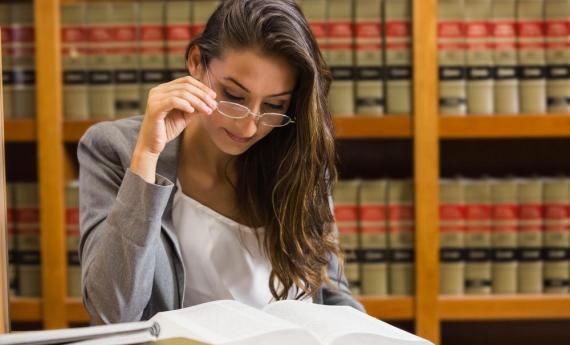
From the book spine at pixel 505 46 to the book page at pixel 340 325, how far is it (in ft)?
3.99

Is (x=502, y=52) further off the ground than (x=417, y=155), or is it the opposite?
(x=502, y=52)

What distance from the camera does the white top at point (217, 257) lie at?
1.15 meters

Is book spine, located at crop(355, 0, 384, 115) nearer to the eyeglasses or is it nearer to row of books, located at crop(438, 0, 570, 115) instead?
row of books, located at crop(438, 0, 570, 115)

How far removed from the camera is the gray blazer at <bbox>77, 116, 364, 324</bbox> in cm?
90

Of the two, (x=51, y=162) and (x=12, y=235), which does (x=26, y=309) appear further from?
(x=51, y=162)

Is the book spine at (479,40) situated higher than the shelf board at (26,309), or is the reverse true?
the book spine at (479,40)

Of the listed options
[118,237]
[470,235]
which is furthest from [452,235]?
[118,237]

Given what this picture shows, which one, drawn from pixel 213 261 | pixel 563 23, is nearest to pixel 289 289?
pixel 213 261

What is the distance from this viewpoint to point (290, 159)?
116 centimetres

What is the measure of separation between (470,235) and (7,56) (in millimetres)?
1270

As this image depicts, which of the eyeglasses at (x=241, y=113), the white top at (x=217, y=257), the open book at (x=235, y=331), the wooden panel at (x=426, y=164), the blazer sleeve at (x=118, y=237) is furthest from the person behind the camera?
the wooden panel at (x=426, y=164)

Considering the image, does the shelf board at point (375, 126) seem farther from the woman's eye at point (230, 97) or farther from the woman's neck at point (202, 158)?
the woman's eye at point (230, 97)

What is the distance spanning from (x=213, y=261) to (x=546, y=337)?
139cm

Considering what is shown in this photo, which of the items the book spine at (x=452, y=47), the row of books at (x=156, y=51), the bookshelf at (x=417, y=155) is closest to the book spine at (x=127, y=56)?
the row of books at (x=156, y=51)
